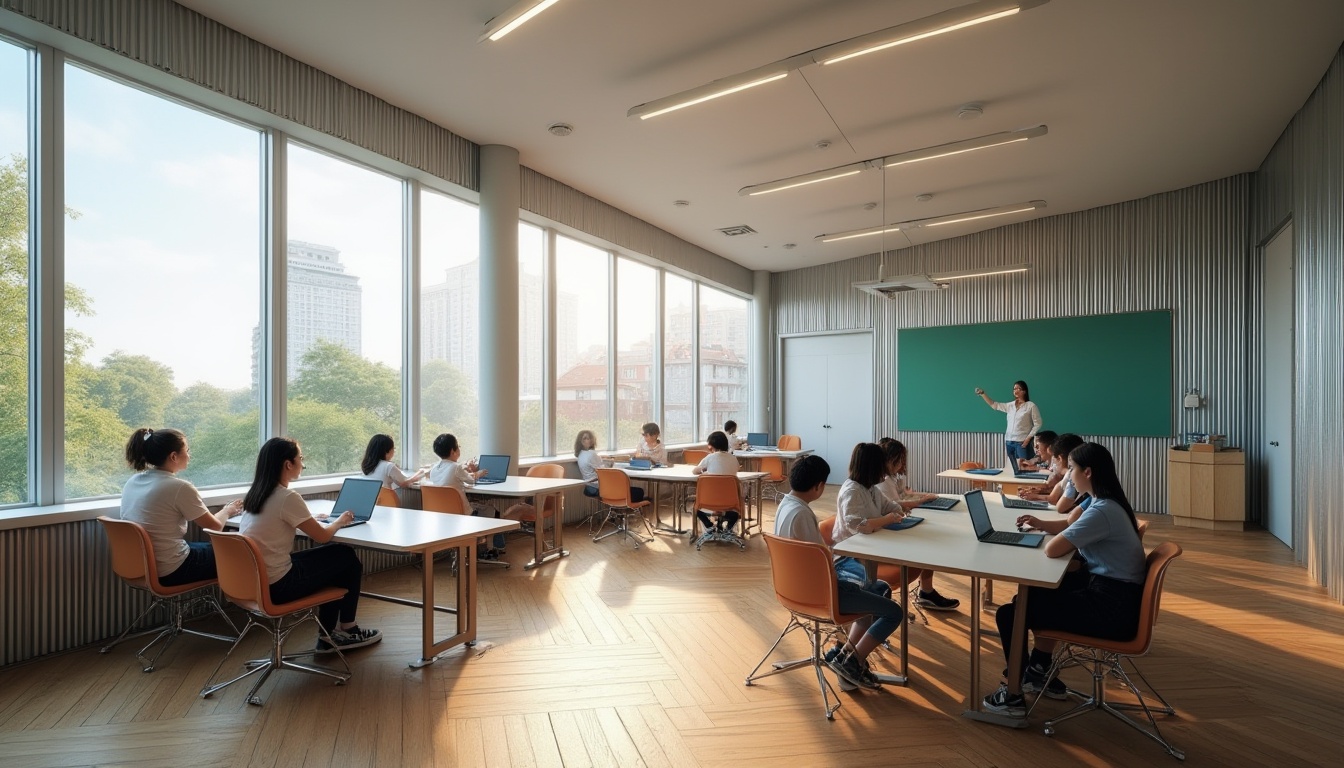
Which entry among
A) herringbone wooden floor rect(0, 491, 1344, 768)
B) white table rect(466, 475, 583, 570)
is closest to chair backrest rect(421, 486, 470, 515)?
white table rect(466, 475, 583, 570)

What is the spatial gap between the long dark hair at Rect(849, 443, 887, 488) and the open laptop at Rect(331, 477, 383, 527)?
115 inches

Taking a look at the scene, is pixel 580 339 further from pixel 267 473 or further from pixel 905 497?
pixel 267 473

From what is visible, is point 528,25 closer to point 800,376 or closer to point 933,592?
point 933,592

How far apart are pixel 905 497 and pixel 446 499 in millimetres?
3565

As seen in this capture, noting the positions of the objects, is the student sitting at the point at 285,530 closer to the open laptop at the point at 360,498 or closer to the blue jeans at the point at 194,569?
the open laptop at the point at 360,498

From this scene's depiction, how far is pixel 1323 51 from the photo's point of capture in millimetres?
5016

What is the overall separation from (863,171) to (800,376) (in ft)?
18.8

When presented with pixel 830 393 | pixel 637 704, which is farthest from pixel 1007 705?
pixel 830 393

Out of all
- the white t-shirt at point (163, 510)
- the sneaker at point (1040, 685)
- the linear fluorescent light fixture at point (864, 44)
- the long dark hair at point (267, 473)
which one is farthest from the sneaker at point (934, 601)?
the white t-shirt at point (163, 510)

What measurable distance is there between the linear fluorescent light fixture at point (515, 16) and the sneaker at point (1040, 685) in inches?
176

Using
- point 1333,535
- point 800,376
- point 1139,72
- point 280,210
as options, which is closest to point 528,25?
point 280,210

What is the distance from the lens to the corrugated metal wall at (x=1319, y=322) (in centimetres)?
502

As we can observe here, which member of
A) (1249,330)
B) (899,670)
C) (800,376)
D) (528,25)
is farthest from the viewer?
(800,376)

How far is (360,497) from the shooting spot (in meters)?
4.22
